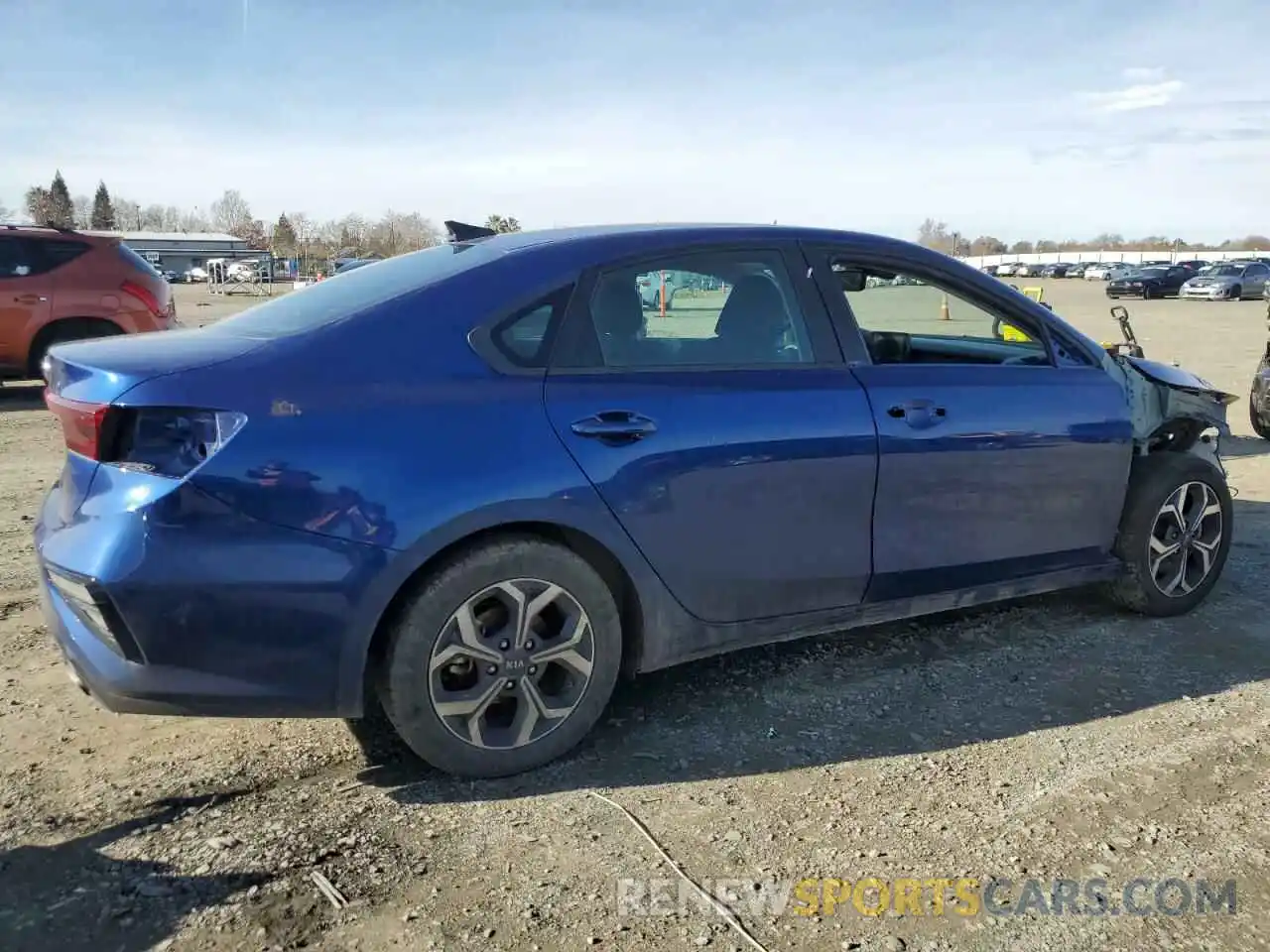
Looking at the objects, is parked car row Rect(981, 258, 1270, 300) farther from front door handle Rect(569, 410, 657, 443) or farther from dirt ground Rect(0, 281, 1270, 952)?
front door handle Rect(569, 410, 657, 443)

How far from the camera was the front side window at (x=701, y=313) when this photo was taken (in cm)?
327

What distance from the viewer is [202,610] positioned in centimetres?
267

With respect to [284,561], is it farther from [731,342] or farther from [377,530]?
[731,342]

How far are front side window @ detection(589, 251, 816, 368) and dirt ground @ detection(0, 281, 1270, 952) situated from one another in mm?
1219

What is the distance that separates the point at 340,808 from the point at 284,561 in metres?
0.75

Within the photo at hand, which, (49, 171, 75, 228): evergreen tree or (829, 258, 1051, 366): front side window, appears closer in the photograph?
(829, 258, 1051, 366): front side window

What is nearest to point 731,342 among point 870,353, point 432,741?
point 870,353

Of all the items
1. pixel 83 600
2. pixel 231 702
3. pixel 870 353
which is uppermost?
pixel 870 353

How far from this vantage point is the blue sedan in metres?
2.69

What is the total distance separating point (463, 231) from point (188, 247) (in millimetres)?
120847

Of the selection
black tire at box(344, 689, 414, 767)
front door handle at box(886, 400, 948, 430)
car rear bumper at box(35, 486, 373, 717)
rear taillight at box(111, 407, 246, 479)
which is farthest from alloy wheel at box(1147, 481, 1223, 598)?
rear taillight at box(111, 407, 246, 479)

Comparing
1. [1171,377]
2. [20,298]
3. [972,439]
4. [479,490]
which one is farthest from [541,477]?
[20,298]

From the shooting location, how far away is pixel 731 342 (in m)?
3.46

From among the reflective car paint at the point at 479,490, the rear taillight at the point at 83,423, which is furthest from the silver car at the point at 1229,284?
the rear taillight at the point at 83,423
